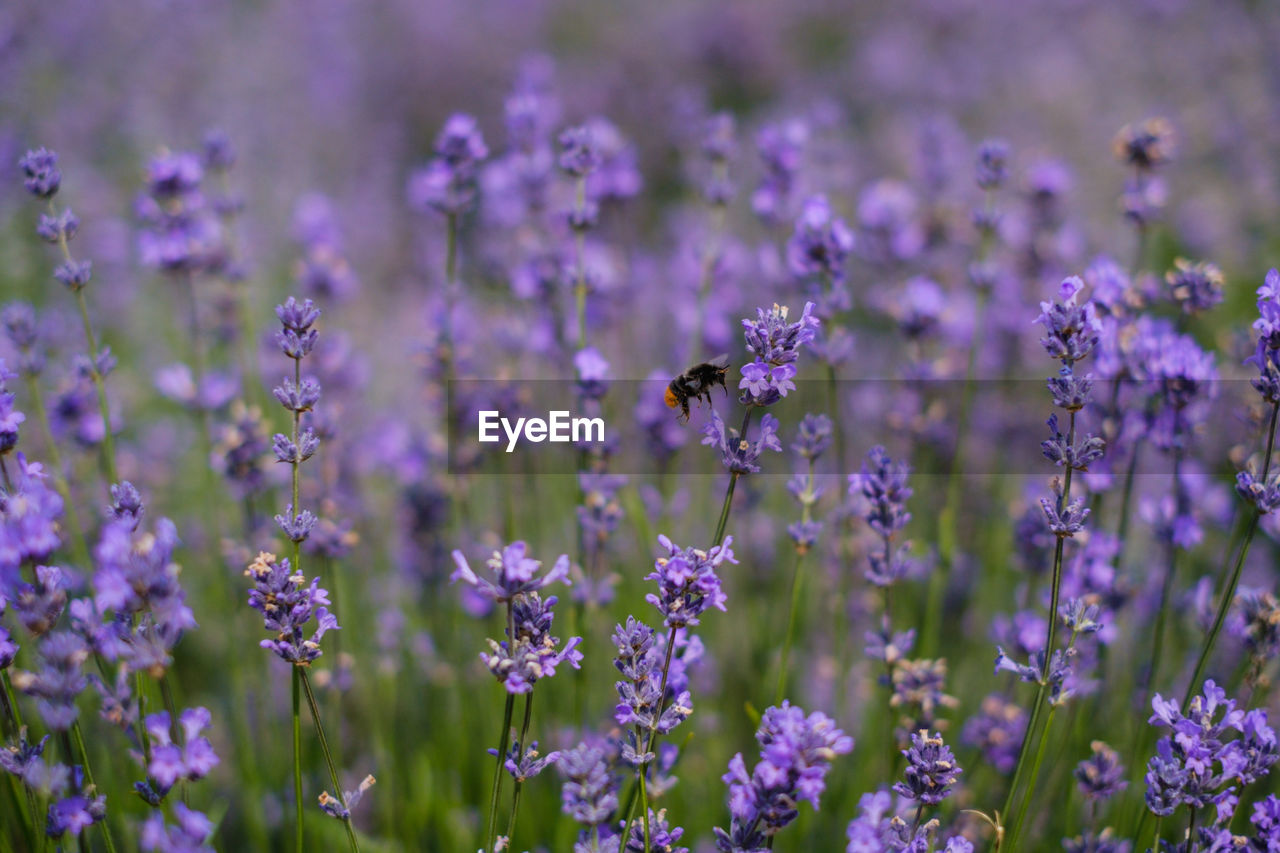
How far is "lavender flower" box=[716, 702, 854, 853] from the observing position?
5.74 ft

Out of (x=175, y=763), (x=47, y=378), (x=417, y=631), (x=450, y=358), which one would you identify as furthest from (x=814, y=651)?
(x=47, y=378)

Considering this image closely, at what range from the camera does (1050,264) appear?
4.38m

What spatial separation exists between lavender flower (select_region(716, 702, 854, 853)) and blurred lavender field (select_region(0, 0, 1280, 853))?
0.4 inches

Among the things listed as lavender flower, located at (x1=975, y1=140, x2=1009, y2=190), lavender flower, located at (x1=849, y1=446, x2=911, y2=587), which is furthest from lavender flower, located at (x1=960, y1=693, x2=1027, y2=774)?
lavender flower, located at (x1=975, y1=140, x2=1009, y2=190)

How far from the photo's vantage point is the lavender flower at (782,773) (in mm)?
1751

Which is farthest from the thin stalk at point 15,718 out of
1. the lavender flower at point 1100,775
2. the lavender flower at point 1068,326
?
the lavender flower at point 1100,775

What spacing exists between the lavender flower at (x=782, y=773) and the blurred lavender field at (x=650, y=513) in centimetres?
1

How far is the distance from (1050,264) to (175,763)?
4.18 m

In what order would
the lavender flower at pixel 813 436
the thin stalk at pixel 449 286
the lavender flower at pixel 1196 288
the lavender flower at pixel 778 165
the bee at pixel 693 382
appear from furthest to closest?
the lavender flower at pixel 778 165 < the thin stalk at pixel 449 286 < the bee at pixel 693 382 < the lavender flower at pixel 1196 288 < the lavender flower at pixel 813 436

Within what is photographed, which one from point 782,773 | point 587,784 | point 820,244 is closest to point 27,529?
point 587,784

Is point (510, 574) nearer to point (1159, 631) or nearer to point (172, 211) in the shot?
point (1159, 631)

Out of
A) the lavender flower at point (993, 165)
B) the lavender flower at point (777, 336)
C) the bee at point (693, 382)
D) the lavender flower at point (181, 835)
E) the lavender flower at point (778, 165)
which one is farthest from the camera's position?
the lavender flower at point (778, 165)

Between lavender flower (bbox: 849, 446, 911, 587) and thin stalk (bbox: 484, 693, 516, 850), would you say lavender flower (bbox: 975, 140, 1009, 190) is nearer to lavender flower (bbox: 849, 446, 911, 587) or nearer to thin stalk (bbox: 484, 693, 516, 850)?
lavender flower (bbox: 849, 446, 911, 587)

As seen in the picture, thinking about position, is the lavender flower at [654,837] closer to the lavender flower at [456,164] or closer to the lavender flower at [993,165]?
the lavender flower at [456,164]
